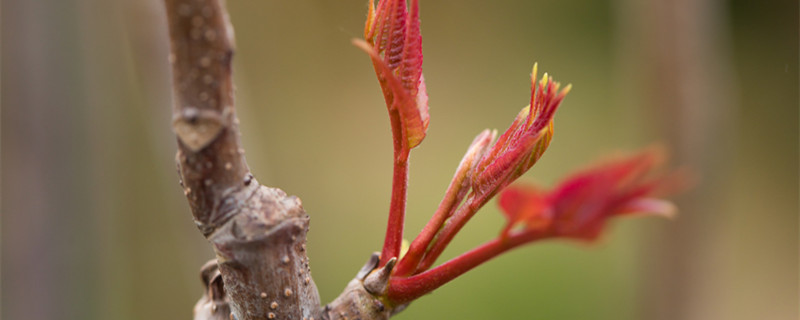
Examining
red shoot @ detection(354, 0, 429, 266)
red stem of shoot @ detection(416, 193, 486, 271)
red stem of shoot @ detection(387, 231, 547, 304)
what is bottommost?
red stem of shoot @ detection(387, 231, 547, 304)

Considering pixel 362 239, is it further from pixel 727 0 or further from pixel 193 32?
pixel 193 32

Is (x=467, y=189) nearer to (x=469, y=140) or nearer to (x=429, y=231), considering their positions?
(x=429, y=231)

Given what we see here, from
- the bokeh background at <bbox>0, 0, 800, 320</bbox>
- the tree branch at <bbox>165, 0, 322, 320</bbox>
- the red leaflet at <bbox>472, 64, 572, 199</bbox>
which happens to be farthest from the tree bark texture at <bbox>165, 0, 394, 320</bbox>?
the bokeh background at <bbox>0, 0, 800, 320</bbox>

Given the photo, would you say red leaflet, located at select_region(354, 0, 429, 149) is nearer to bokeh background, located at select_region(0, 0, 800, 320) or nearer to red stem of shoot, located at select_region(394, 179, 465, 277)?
red stem of shoot, located at select_region(394, 179, 465, 277)

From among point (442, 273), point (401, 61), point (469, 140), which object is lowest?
point (442, 273)

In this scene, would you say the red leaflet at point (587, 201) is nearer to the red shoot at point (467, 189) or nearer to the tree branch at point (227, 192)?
the red shoot at point (467, 189)

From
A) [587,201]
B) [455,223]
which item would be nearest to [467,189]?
[455,223]

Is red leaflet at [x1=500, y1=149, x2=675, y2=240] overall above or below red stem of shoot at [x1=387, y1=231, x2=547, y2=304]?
above
